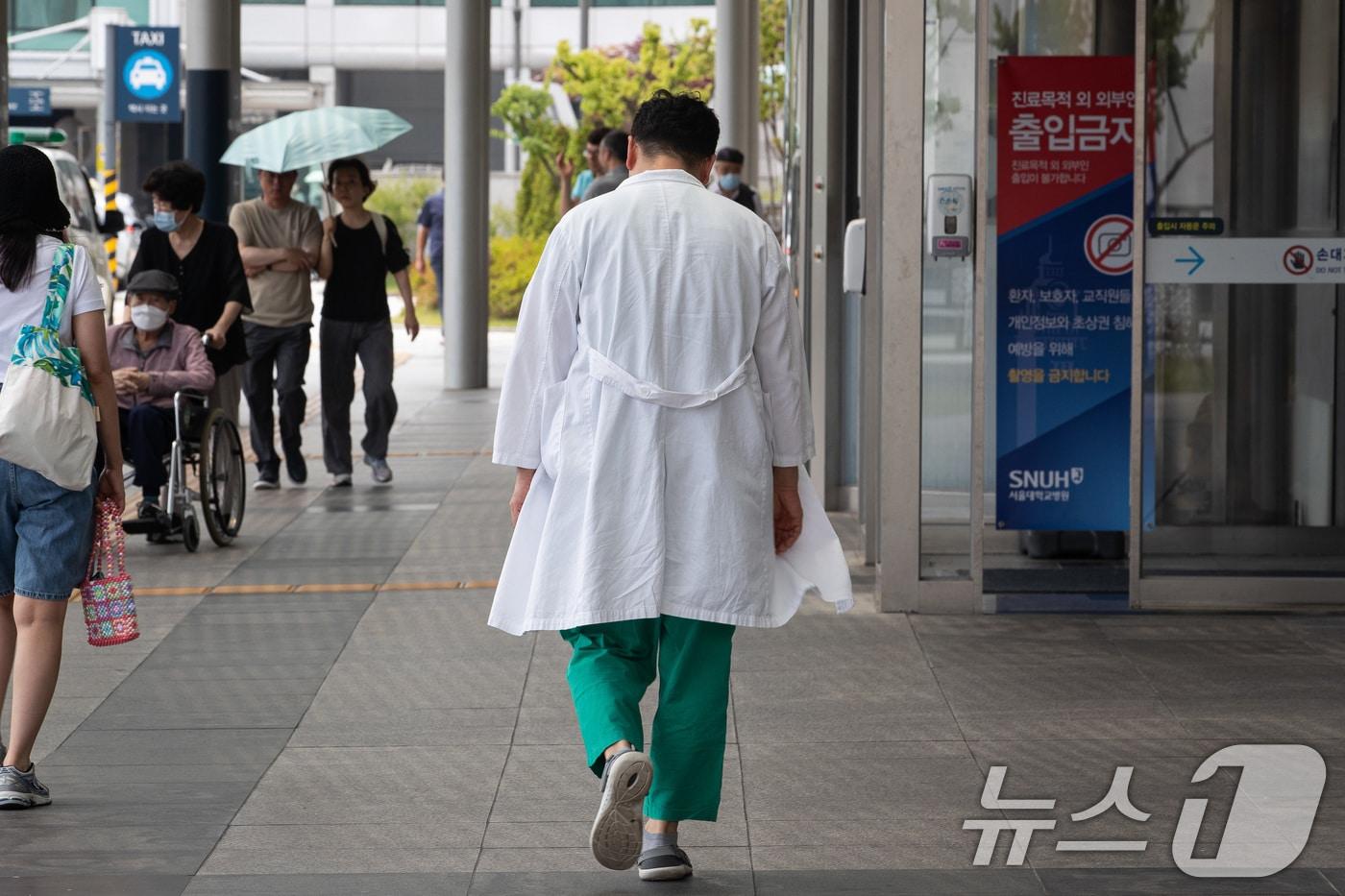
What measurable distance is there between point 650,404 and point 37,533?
172 centimetres

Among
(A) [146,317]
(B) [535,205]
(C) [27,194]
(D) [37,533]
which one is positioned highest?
(B) [535,205]

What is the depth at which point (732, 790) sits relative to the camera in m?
5.15

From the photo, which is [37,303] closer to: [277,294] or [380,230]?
[277,294]

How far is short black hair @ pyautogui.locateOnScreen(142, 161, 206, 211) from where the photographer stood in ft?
30.8

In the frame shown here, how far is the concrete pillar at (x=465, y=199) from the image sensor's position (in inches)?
695

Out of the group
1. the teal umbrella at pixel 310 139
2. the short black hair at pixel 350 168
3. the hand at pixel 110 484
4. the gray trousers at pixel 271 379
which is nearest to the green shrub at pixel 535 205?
the teal umbrella at pixel 310 139

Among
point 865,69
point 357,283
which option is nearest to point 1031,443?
point 865,69

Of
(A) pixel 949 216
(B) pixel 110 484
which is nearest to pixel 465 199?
(A) pixel 949 216

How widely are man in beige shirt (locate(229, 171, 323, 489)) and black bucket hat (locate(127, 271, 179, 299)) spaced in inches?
70.2

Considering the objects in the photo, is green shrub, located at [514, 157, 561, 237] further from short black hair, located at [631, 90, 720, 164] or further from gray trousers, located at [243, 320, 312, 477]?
short black hair, located at [631, 90, 720, 164]

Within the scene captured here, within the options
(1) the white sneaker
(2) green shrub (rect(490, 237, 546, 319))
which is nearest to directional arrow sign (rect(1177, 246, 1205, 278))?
(1) the white sneaker

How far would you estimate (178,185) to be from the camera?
9.38 m

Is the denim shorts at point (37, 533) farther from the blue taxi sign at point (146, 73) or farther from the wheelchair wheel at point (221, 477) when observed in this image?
the blue taxi sign at point (146, 73)

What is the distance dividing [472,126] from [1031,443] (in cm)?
1089
